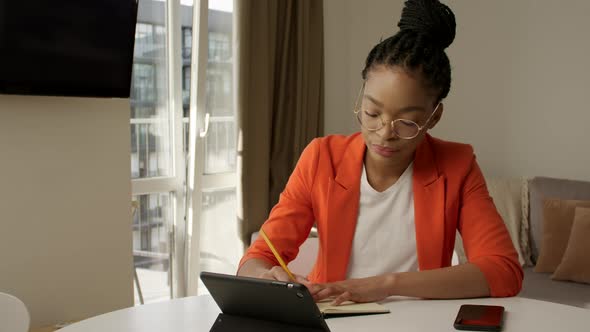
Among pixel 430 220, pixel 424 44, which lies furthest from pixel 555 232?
pixel 424 44

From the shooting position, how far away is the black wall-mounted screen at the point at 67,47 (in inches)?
97.8

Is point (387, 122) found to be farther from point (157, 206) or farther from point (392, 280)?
point (157, 206)

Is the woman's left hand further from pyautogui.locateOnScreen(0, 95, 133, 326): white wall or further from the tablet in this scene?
pyautogui.locateOnScreen(0, 95, 133, 326): white wall

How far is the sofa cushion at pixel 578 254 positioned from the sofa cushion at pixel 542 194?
0.21m

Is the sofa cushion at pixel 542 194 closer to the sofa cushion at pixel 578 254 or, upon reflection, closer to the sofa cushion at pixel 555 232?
the sofa cushion at pixel 555 232

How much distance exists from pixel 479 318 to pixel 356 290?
10.1 inches

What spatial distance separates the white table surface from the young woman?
66mm

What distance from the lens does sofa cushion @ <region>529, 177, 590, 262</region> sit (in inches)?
131

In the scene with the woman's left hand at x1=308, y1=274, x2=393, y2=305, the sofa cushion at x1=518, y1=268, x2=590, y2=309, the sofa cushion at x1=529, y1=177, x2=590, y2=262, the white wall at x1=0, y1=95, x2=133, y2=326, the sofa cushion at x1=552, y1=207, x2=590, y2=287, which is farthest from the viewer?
the sofa cushion at x1=529, y1=177, x2=590, y2=262

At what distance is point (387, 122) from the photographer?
1522 mm

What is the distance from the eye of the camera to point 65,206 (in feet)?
9.12

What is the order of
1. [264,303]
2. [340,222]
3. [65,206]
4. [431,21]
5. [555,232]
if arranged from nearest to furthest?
[264,303] → [431,21] → [340,222] → [65,206] → [555,232]

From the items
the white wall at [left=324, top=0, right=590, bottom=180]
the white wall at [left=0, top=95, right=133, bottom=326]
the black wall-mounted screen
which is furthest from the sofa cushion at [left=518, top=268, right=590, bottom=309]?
the black wall-mounted screen

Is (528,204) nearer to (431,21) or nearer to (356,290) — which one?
(431,21)
